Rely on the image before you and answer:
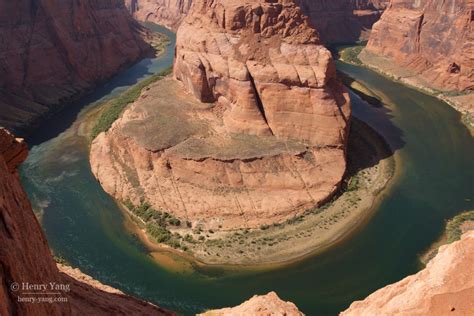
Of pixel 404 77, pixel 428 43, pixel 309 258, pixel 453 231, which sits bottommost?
pixel 309 258

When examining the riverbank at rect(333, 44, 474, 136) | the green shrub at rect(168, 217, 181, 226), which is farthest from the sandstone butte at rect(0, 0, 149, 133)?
the riverbank at rect(333, 44, 474, 136)

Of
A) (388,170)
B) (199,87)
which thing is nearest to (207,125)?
(199,87)

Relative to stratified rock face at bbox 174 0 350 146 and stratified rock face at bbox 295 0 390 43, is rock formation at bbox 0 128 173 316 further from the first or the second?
stratified rock face at bbox 295 0 390 43

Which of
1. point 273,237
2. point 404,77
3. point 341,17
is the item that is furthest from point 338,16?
point 273,237

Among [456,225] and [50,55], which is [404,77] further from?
[50,55]

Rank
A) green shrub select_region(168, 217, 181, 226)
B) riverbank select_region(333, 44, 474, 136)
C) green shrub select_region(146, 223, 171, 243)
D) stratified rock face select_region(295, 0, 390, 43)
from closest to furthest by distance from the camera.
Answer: green shrub select_region(146, 223, 171, 243) < green shrub select_region(168, 217, 181, 226) < riverbank select_region(333, 44, 474, 136) < stratified rock face select_region(295, 0, 390, 43)

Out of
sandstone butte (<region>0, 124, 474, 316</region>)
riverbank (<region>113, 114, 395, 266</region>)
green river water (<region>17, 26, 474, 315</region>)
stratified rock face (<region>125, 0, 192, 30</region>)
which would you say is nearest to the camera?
sandstone butte (<region>0, 124, 474, 316</region>)
